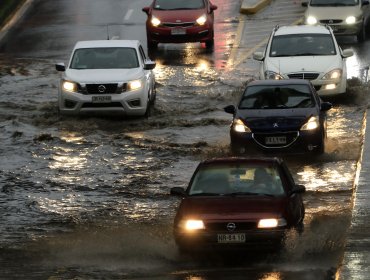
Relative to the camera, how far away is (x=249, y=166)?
17250 millimetres

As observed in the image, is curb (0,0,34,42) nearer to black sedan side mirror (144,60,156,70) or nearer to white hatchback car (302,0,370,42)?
white hatchback car (302,0,370,42)

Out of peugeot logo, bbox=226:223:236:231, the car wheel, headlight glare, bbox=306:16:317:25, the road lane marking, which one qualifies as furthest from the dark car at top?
the road lane marking

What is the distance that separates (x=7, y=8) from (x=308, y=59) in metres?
16.4

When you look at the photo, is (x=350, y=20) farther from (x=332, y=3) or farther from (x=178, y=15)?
(x=178, y=15)

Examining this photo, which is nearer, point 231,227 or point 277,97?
point 231,227

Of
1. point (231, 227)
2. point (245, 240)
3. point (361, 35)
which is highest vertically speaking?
point (231, 227)

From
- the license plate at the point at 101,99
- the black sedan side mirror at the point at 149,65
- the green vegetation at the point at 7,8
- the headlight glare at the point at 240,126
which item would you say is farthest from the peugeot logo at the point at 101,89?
the green vegetation at the point at 7,8

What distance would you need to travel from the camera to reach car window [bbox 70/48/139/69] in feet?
94.4

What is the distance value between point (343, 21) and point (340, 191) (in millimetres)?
17086

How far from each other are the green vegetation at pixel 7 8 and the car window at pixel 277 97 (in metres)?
18.6

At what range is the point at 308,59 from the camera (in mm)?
29406

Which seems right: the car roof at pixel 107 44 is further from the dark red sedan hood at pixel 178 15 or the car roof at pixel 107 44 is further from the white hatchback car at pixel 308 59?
the dark red sedan hood at pixel 178 15

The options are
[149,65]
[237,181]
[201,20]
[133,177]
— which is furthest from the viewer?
[201,20]

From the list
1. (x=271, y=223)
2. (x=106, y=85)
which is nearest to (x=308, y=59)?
(x=106, y=85)
